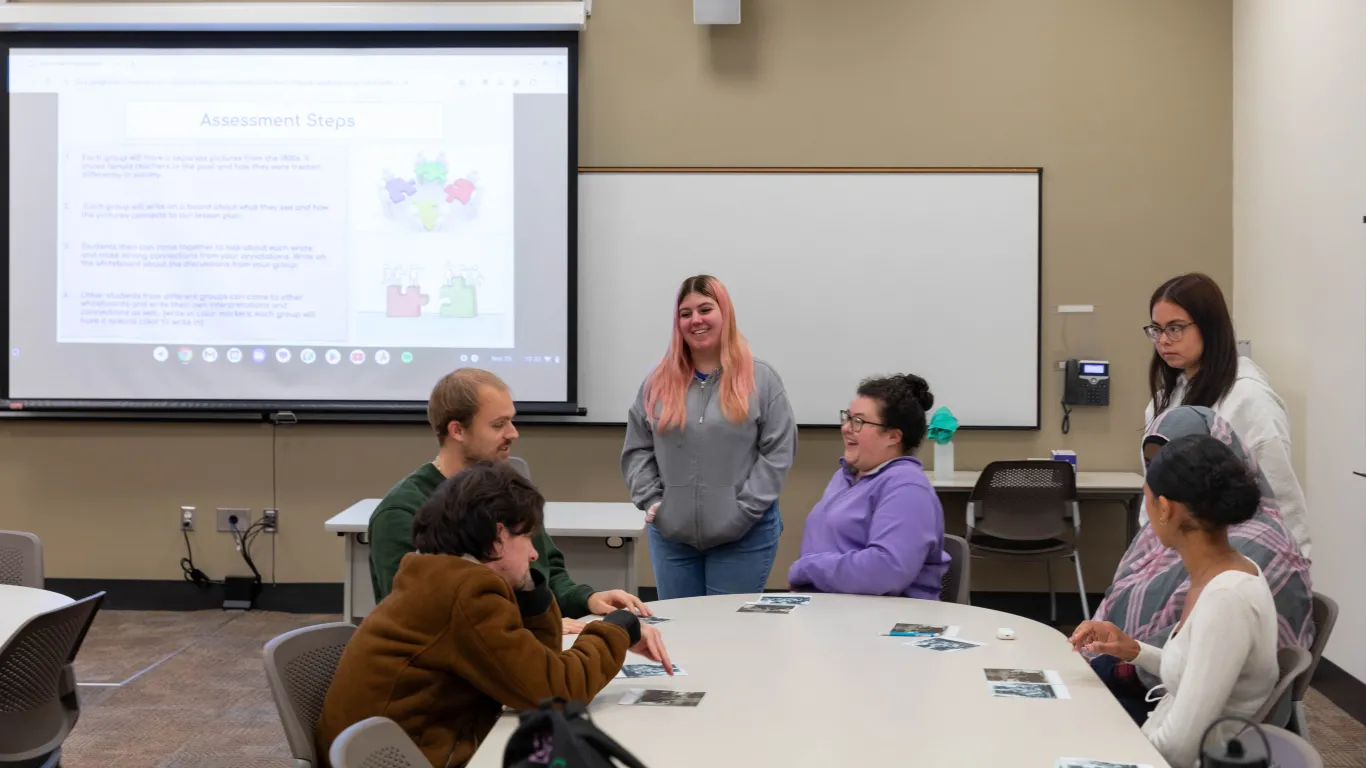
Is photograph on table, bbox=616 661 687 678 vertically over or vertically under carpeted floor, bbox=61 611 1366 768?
over

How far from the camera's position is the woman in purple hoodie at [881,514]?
8.36 feet

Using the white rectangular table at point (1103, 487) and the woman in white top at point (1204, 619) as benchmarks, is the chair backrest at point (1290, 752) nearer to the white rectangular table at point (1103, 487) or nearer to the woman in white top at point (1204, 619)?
the woman in white top at point (1204, 619)

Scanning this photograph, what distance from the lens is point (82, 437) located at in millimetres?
5316

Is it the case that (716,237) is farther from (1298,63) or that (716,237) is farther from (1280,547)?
(1280,547)

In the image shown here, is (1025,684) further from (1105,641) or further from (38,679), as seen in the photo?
(38,679)

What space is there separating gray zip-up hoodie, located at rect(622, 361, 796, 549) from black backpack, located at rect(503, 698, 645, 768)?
6.95ft

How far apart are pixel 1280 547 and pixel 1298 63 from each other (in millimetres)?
3034

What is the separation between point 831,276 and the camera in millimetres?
5148

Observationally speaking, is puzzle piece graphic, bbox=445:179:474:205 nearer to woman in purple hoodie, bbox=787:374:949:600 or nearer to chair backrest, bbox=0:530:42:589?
chair backrest, bbox=0:530:42:589

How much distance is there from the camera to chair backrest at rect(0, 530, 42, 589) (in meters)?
2.96

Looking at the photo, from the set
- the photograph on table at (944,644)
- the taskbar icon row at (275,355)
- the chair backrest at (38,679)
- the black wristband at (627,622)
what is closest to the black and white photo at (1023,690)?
the photograph on table at (944,644)

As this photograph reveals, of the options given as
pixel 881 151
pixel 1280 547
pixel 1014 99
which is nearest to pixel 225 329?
pixel 881 151

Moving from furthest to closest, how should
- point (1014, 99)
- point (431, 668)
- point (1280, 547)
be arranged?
1. point (1014, 99)
2. point (1280, 547)
3. point (431, 668)

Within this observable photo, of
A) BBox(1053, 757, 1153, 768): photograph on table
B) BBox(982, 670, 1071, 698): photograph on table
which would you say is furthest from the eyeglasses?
BBox(1053, 757, 1153, 768): photograph on table
